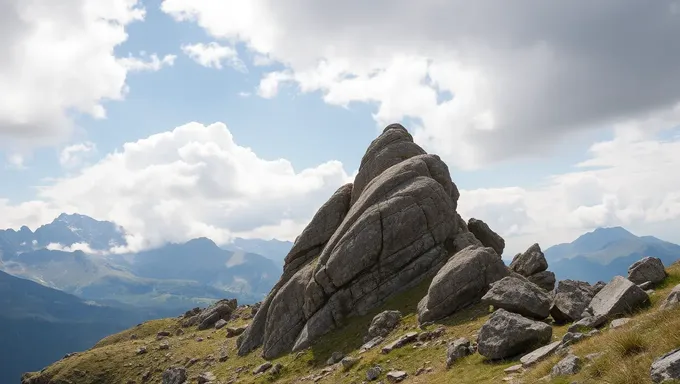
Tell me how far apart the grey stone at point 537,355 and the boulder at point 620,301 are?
18.2 ft

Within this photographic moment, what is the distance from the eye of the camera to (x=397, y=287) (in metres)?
59.2

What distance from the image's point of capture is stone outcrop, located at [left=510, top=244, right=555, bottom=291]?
190 ft

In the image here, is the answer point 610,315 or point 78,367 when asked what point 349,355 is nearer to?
point 610,315

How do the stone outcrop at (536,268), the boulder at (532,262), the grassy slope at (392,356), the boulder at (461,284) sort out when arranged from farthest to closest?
the boulder at (532,262)
the stone outcrop at (536,268)
the boulder at (461,284)
the grassy slope at (392,356)

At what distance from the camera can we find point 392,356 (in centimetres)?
4056

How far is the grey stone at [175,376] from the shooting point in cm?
7031

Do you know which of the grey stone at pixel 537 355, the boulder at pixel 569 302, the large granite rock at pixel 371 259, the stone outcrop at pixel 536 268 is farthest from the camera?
the large granite rock at pixel 371 259

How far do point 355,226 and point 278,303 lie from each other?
1705 cm

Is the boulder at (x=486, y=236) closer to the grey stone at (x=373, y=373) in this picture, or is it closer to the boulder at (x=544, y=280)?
the boulder at (x=544, y=280)

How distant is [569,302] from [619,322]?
7862 mm

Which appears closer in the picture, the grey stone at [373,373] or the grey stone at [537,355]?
the grey stone at [537,355]

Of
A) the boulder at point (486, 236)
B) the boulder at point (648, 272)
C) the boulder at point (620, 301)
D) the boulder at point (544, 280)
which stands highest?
the boulder at point (486, 236)

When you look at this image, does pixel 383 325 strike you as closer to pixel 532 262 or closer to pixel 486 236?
pixel 532 262

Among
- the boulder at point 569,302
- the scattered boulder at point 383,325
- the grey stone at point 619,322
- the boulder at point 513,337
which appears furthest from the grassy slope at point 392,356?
the boulder at point 569,302
